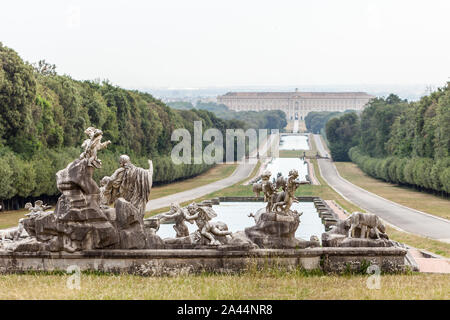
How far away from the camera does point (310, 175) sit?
84938 mm

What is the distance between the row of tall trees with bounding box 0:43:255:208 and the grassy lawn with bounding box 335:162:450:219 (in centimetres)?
2019

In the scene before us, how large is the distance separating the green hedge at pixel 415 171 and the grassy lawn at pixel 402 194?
82 centimetres

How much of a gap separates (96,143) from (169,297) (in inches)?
215

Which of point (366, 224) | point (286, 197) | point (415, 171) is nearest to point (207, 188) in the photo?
point (415, 171)

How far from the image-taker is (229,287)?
15898 millimetres

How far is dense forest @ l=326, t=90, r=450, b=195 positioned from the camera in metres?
60.6

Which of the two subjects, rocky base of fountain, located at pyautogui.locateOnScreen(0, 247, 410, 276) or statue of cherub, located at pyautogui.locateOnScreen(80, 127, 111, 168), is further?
statue of cherub, located at pyautogui.locateOnScreen(80, 127, 111, 168)

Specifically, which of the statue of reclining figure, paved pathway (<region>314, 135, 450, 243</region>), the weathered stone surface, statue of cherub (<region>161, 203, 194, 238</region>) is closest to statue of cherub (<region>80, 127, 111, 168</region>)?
statue of cherub (<region>161, 203, 194, 238</region>)

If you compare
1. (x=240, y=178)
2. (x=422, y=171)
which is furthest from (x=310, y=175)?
(x=422, y=171)

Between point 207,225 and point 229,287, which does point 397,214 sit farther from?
point 229,287

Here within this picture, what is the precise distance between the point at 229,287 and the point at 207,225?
10.2ft

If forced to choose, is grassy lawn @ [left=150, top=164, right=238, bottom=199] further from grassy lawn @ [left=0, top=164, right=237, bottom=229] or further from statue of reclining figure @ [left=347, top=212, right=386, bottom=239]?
statue of reclining figure @ [left=347, top=212, right=386, bottom=239]
